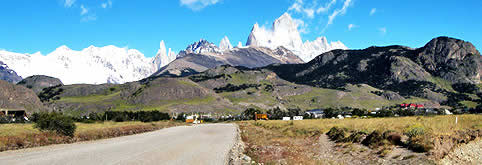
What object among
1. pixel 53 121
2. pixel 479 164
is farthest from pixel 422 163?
pixel 53 121

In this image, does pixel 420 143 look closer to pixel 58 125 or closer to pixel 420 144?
pixel 420 144

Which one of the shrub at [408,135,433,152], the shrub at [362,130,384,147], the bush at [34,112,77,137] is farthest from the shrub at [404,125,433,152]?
the bush at [34,112,77,137]

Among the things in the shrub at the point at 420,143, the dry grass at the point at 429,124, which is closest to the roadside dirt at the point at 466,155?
the shrub at the point at 420,143

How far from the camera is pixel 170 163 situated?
22219 millimetres

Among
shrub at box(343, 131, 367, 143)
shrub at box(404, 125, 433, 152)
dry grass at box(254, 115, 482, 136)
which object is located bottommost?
shrub at box(343, 131, 367, 143)

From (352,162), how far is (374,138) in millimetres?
3664

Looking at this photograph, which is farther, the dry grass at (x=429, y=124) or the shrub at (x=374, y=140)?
the dry grass at (x=429, y=124)

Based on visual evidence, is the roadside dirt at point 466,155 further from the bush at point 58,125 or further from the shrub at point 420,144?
the bush at point 58,125

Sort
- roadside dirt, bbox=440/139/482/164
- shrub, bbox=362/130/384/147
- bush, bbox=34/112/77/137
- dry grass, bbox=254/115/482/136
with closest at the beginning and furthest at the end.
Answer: roadside dirt, bbox=440/139/482/164, shrub, bbox=362/130/384/147, dry grass, bbox=254/115/482/136, bush, bbox=34/112/77/137

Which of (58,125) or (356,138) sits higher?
(58,125)

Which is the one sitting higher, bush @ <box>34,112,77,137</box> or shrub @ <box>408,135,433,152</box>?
bush @ <box>34,112,77,137</box>

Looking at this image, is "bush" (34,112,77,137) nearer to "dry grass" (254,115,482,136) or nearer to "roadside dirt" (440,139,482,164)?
"dry grass" (254,115,482,136)

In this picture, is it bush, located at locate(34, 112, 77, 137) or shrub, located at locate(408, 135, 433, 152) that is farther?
bush, located at locate(34, 112, 77, 137)

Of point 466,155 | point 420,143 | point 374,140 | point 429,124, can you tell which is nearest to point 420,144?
point 420,143
